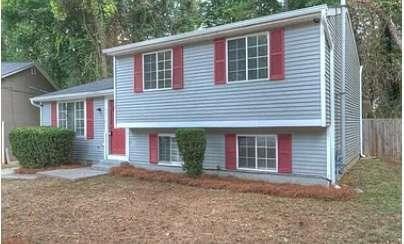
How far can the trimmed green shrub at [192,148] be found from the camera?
35.4 feet

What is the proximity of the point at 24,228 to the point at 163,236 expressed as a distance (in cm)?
232

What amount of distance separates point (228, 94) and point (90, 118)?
21.0 ft

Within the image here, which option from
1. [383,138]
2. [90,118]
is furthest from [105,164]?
[383,138]

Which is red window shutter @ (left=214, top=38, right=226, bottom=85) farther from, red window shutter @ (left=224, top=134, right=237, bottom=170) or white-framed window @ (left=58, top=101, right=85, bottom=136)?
white-framed window @ (left=58, top=101, right=85, bottom=136)

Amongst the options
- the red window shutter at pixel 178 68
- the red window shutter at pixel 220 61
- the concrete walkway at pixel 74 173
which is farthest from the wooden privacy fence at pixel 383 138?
the concrete walkway at pixel 74 173

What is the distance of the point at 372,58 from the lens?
19984 millimetres

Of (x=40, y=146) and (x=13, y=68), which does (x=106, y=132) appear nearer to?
(x=40, y=146)

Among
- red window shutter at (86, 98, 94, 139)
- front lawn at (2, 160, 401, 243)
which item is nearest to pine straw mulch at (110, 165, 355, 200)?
front lawn at (2, 160, 401, 243)

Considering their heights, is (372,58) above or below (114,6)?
below

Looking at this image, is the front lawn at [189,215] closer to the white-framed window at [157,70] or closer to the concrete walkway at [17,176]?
the concrete walkway at [17,176]

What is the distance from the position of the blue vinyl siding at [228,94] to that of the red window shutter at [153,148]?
0.61m

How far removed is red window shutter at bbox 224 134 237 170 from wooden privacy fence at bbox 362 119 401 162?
7.45 m

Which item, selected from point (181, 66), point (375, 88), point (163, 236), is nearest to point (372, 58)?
point (375, 88)

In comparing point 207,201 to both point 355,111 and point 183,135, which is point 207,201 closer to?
point 183,135
